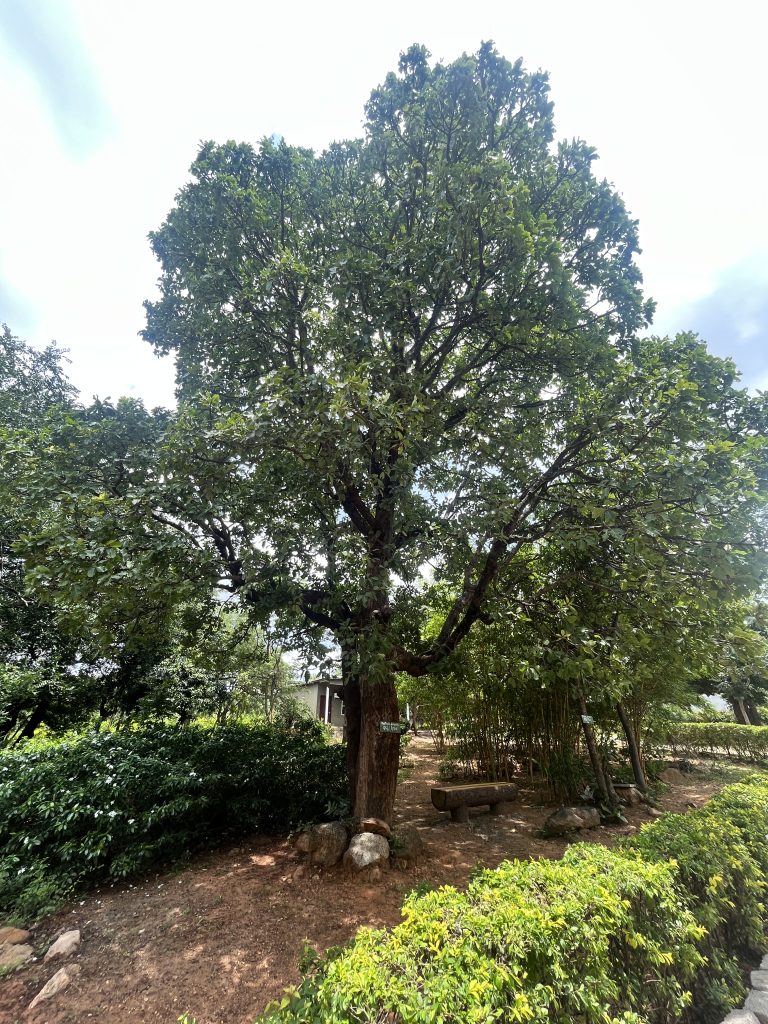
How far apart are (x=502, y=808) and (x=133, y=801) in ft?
18.4

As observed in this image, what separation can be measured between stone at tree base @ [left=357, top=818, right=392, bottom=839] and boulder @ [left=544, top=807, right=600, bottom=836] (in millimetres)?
2464

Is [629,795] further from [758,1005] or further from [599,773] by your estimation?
[758,1005]

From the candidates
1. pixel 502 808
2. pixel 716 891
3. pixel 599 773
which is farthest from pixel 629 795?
pixel 716 891

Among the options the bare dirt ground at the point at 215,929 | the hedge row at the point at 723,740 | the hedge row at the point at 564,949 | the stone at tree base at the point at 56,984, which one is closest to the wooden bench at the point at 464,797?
the bare dirt ground at the point at 215,929

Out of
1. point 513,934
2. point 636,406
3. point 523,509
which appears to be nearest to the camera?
point 513,934

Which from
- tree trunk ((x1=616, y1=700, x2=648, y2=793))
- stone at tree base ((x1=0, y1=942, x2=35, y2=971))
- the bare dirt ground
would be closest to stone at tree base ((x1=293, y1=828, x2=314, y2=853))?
the bare dirt ground

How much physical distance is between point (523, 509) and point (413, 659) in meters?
2.28

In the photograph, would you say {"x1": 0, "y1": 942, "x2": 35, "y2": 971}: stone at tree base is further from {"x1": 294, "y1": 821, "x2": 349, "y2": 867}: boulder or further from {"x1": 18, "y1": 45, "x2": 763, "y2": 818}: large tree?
{"x1": 18, "y1": 45, "x2": 763, "y2": 818}: large tree

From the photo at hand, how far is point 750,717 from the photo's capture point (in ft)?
62.8

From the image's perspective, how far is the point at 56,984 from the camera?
290cm

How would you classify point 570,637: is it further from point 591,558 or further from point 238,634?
point 238,634

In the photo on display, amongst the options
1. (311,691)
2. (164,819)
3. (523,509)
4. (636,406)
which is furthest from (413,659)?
(311,691)

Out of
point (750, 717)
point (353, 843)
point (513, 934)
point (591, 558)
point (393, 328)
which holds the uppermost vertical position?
point (393, 328)

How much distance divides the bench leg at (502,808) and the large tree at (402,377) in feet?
9.08
